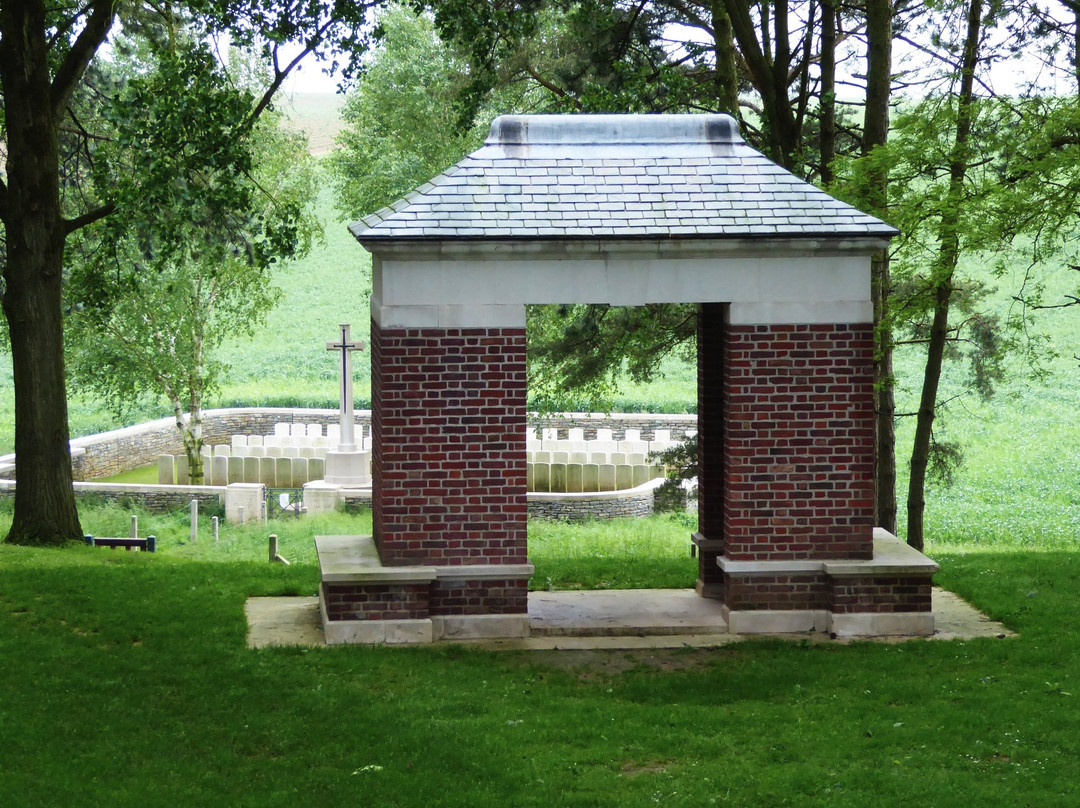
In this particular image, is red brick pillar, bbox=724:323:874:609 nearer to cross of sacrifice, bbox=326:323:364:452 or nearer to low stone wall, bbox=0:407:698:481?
cross of sacrifice, bbox=326:323:364:452

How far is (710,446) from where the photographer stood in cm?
1167

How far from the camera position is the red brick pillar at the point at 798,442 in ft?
33.4

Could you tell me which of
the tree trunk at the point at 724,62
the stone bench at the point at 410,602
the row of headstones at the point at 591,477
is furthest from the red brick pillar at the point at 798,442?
the row of headstones at the point at 591,477

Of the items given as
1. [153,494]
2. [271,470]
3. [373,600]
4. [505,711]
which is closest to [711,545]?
[373,600]

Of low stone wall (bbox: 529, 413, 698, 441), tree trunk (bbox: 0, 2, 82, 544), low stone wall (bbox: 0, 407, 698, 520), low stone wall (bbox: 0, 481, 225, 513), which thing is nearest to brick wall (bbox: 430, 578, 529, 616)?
tree trunk (bbox: 0, 2, 82, 544)

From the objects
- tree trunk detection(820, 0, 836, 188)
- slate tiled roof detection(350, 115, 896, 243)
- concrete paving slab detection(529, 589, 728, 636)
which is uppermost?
tree trunk detection(820, 0, 836, 188)

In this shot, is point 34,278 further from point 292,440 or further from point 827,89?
point 292,440

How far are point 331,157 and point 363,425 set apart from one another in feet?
23.9

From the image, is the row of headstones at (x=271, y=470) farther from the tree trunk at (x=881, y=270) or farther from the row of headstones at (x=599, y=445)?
the tree trunk at (x=881, y=270)

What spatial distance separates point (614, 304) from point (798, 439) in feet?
6.02

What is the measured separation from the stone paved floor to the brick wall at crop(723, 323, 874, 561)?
83cm

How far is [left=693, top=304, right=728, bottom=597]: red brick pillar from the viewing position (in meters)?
11.5

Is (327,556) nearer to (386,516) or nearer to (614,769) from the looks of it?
(386,516)

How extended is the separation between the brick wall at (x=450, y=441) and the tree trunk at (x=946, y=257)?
192 inches
